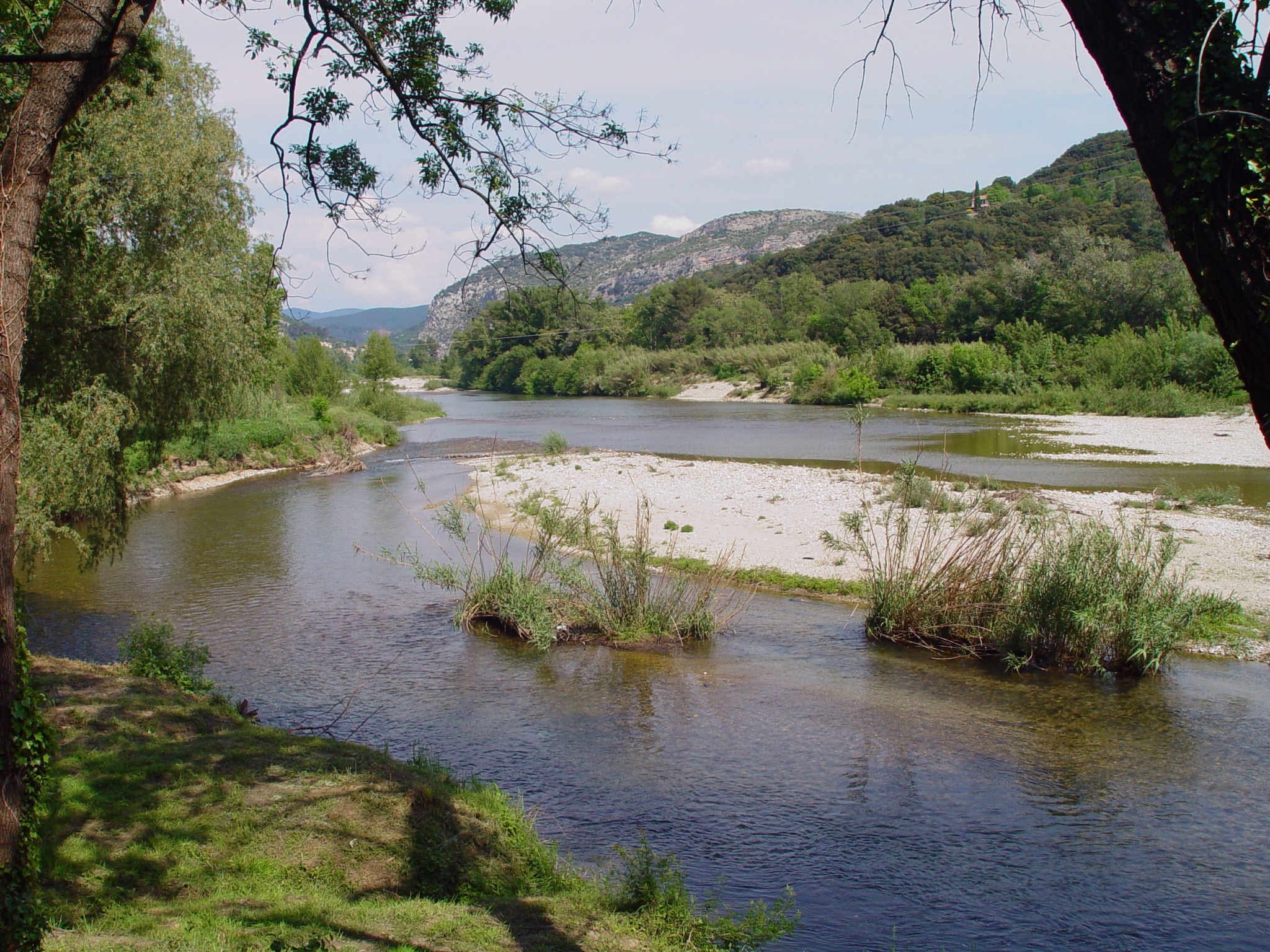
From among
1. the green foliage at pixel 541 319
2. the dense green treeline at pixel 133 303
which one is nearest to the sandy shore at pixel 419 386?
the dense green treeline at pixel 133 303

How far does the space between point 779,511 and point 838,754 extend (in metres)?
11.8

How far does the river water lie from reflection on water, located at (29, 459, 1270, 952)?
0.10 ft

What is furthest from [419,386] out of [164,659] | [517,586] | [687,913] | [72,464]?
[687,913]

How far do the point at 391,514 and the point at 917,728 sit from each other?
17466 millimetres

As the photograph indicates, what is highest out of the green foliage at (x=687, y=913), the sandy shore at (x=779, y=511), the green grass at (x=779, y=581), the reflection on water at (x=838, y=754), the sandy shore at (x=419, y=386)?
the sandy shore at (x=419, y=386)

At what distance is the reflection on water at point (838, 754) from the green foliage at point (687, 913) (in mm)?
379

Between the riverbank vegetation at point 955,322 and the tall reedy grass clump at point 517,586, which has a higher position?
the riverbank vegetation at point 955,322

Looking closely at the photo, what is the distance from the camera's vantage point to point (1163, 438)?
35344 mm

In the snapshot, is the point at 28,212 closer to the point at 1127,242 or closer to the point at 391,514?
the point at 391,514

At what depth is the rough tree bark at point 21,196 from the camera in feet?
11.6

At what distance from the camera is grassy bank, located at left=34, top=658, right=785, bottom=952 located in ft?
15.1

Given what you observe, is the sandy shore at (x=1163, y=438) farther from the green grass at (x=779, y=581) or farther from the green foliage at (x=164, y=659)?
the green foliage at (x=164, y=659)

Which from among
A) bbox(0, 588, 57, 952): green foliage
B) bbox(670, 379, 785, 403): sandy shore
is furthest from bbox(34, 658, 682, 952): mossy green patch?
bbox(670, 379, 785, 403): sandy shore

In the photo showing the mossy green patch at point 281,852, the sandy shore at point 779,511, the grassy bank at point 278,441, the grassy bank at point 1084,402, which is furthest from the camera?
the grassy bank at point 1084,402
